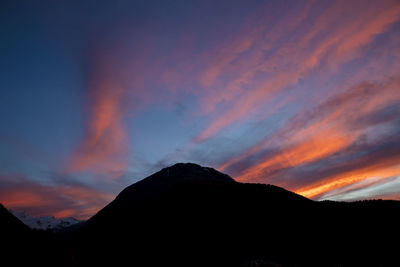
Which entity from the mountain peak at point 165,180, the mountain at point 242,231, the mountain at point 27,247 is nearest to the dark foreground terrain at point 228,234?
the mountain at point 27,247

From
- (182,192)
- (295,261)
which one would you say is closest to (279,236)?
(295,261)

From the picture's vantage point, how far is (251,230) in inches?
2448

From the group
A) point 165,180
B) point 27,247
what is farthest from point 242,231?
point 165,180

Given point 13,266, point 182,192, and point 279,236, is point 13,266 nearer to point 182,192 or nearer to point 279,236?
point 279,236

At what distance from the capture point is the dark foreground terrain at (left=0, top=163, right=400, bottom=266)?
21797 millimetres

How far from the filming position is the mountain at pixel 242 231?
149 ft

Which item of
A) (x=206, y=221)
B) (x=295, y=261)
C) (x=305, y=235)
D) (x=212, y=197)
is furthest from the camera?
(x=212, y=197)

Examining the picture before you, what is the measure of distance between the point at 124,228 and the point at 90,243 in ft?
40.5

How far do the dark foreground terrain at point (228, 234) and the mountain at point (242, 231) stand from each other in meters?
0.18

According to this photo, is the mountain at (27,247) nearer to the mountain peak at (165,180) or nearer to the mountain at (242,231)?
the mountain at (242,231)

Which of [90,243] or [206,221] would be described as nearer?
[206,221]

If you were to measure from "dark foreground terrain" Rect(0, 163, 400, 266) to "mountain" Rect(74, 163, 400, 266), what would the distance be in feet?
0.58

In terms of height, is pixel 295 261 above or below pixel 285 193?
below

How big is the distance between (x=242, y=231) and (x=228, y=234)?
4.19 meters
